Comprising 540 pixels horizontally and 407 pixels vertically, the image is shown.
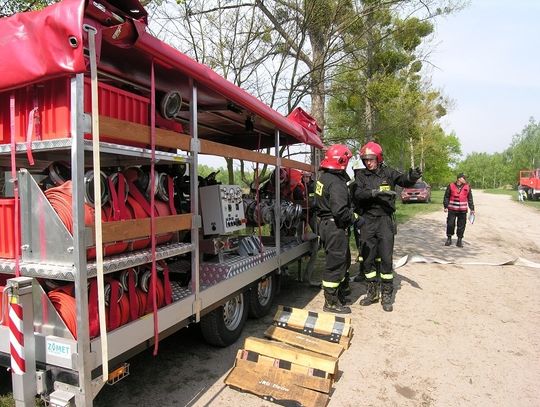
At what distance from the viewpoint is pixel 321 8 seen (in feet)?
24.0

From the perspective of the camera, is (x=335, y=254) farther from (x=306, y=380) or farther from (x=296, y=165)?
(x=306, y=380)

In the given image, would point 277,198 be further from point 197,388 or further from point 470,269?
point 470,269

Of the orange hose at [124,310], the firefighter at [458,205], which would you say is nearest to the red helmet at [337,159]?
the orange hose at [124,310]

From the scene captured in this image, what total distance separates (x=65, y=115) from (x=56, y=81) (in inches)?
8.7

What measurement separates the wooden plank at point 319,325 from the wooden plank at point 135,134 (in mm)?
2330

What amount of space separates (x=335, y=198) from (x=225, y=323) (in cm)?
206

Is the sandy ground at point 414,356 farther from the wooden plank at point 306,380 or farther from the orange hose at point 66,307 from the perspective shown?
the orange hose at point 66,307

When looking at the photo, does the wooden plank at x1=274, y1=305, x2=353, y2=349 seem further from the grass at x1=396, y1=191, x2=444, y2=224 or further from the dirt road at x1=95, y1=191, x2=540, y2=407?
the grass at x1=396, y1=191, x2=444, y2=224

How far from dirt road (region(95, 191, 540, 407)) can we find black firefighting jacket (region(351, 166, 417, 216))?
1330mm

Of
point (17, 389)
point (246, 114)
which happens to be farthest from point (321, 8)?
point (17, 389)

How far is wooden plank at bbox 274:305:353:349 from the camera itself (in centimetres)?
443

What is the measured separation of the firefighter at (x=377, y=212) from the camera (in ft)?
19.0

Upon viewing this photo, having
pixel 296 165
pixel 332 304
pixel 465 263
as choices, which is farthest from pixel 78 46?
pixel 465 263

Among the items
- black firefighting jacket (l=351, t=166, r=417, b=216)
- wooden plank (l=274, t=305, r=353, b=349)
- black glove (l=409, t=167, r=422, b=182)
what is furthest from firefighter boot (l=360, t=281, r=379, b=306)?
black glove (l=409, t=167, r=422, b=182)
